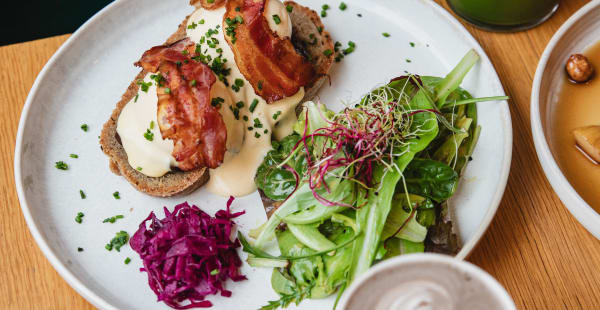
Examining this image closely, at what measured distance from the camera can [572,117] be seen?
2104 millimetres

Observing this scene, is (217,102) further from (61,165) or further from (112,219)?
(61,165)

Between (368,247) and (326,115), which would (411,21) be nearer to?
(326,115)

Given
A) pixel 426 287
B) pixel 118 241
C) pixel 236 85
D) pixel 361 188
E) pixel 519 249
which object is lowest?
pixel 519 249

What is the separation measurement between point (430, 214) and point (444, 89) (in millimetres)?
521

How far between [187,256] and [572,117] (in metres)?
1.57

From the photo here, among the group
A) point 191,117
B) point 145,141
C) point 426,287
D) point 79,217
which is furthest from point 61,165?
point 426,287

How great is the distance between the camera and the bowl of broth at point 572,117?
1896 millimetres

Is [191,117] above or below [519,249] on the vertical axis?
above

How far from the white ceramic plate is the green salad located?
0.10 m

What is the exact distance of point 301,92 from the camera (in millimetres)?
2268

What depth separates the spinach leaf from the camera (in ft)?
6.38

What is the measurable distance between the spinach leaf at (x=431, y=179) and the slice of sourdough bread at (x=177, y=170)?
23.9 inches

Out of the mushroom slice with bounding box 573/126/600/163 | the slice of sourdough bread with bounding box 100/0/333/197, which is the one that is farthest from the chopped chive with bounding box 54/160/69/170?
the mushroom slice with bounding box 573/126/600/163

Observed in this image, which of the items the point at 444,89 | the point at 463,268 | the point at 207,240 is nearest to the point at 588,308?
the point at 444,89
